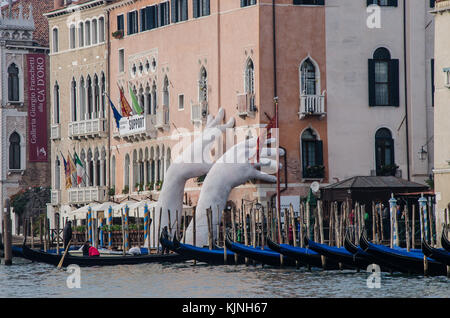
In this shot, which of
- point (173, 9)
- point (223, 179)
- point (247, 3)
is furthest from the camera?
point (173, 9)

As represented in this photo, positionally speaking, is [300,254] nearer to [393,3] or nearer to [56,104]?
[393,3]

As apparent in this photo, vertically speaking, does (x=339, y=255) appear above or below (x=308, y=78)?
below

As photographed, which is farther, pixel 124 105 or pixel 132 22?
pixel 132 22

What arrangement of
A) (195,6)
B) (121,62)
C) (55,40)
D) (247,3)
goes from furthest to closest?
(55,40), (121,62), (195,6), (247,3)

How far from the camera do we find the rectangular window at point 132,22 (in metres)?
54.2

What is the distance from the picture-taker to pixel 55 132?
60000 millimetres

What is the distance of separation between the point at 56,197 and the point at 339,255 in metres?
22.6

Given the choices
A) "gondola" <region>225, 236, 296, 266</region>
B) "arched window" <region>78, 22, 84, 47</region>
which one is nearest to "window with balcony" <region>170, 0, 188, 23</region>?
"arched window" <region>78, 22, 84, 47</region>

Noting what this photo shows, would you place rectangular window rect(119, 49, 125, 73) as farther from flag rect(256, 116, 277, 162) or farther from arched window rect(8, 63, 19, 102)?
arched window rect(8, 63, 19, 102)

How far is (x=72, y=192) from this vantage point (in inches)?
2288

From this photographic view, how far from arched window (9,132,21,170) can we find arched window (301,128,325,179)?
789 inches

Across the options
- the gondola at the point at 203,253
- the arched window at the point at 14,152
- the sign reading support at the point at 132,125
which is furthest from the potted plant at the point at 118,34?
the gondola at the point at 203,253

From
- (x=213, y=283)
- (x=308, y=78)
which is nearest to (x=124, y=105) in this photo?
(x=308, y=78)
